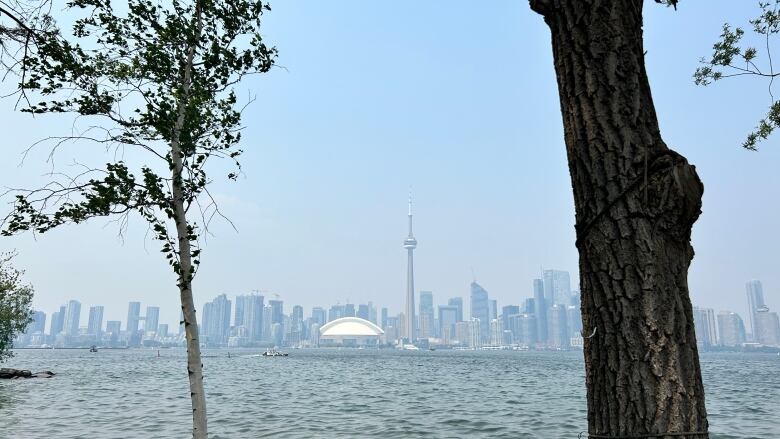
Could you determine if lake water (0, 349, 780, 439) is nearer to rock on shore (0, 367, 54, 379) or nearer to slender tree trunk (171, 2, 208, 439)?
rock on shore (0, 367, 54, 379)

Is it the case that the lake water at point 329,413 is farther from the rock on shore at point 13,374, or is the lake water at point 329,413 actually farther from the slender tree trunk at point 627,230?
the slender tree trunk at point 627,230

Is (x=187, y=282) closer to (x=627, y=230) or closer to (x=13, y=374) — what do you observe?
(x=627, y=230)

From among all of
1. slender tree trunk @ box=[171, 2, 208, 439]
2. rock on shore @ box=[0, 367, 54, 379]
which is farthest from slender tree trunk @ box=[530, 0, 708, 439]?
rock on shore @ box=[0, 367, 54, 379]

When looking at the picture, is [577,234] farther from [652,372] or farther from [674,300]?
[652,372]

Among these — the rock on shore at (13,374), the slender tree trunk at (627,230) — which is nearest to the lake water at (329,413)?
the rock on shore at (13,374)

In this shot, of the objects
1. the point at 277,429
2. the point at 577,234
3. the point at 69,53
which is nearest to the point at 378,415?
the point at 277,429

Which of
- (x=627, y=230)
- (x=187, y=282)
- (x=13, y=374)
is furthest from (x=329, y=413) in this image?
(x=13, y=374)

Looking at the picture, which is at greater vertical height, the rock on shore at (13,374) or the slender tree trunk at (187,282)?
the slender tree trunk at (187,282)

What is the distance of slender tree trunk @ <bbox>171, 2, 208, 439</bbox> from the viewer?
7.87m

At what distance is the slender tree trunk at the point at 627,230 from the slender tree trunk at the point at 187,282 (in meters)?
6.47

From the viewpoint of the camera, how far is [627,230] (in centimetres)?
300

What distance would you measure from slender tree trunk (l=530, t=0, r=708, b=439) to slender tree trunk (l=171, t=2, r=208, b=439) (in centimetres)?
647

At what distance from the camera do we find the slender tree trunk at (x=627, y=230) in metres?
2.86

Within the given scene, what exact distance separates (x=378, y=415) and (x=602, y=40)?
24.0 meters
